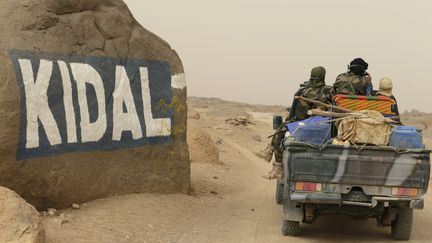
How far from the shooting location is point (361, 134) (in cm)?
743

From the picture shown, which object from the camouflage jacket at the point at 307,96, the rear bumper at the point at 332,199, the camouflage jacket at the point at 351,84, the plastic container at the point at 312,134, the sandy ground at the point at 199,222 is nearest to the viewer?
the rear bumper at the point at 332,199

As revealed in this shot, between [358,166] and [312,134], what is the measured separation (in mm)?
681

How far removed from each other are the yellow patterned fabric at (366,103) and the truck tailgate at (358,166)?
4.13 ft

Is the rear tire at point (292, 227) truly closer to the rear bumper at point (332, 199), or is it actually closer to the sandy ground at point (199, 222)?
the sandy ground at point (199, 222)

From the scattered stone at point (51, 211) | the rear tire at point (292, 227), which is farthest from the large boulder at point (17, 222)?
the rear tire at point (292, 227)

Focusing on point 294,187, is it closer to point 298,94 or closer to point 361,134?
point 361,134

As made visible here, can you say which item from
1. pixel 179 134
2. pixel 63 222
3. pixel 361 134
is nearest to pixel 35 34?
pixel 63 222

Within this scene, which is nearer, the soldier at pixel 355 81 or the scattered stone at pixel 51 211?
the scattered stone at pixel 51 211

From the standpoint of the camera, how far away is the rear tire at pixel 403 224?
7.73 meters

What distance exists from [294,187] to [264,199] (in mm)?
4293

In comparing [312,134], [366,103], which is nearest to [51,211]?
[312,134]

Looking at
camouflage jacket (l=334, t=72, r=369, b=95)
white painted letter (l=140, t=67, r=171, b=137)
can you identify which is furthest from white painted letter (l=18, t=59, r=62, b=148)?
camouflage jacket (l=334, t=72, r=369, b=95)

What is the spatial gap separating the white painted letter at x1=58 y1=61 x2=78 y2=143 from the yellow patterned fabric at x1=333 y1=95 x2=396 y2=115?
375 cm

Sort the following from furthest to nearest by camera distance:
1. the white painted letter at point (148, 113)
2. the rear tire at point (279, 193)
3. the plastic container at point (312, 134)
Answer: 1. the rear tire at point (279, 193)
2. the white painted letter at point (148, 113)
3. the plastic container at point (312, 134)
